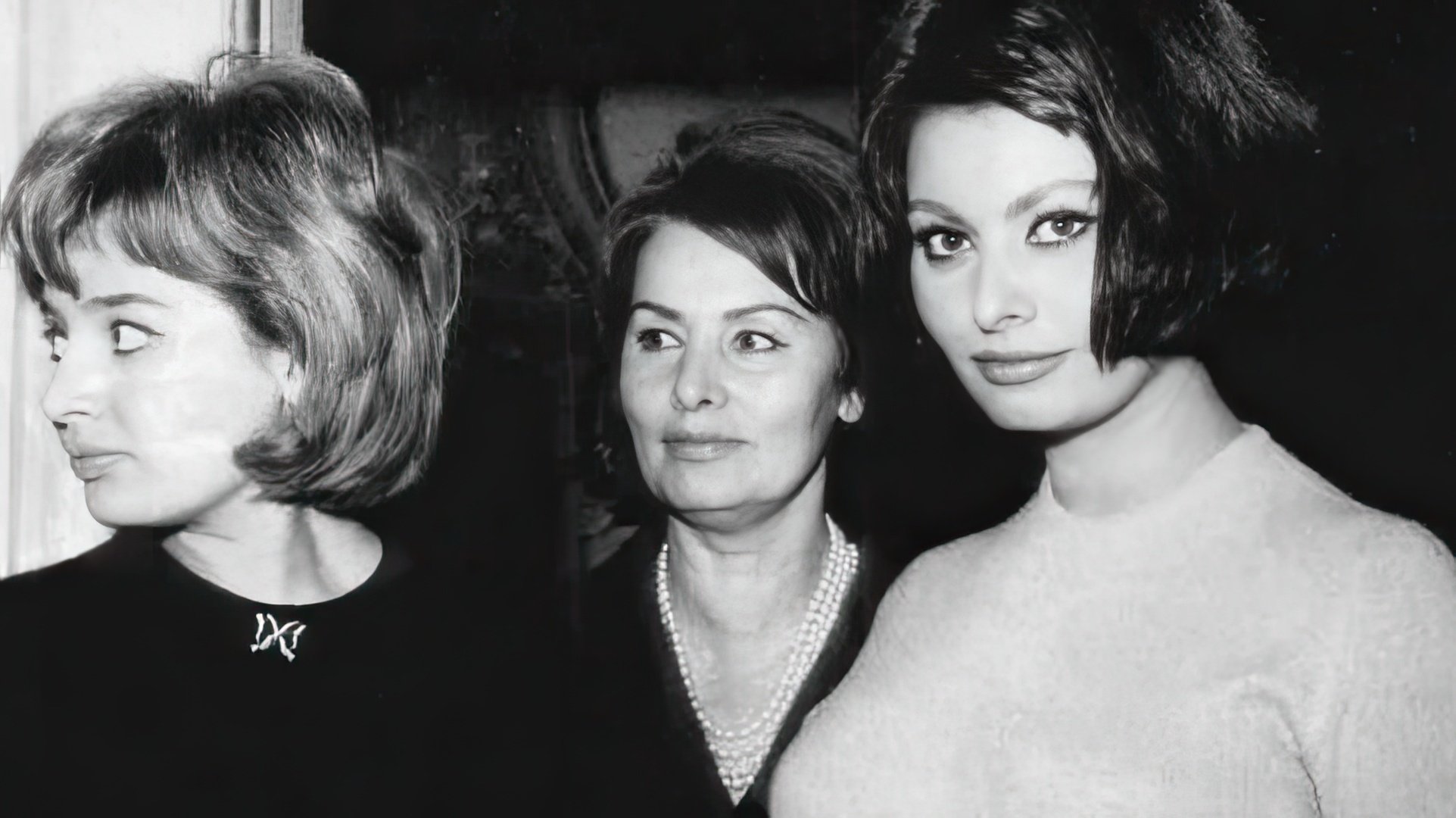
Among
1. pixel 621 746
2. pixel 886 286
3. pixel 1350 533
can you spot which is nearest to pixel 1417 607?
pixel 1350 533

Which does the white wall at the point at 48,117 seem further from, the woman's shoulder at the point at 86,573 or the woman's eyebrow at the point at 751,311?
the woman's eyebrow at the point at 751,311

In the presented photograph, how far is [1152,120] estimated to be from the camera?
148 cm

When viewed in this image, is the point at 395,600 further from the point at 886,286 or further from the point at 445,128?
the point at 886,286

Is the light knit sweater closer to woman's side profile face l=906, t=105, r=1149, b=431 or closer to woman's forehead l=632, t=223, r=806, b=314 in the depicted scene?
woman's side profile face l=906, t=105, r=1149, b=431

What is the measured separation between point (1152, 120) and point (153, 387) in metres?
1.32

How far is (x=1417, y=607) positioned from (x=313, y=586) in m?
1.41

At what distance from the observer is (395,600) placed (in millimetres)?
1689

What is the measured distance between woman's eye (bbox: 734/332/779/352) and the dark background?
0.15 metres

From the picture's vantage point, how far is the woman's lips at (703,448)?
1.62m

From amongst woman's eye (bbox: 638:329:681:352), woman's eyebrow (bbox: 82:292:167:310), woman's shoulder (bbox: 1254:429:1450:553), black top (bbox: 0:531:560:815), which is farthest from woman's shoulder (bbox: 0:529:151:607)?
woman's shoulder (bbox: 1254:429:1450:553)

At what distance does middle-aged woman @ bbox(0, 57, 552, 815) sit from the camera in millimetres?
1610

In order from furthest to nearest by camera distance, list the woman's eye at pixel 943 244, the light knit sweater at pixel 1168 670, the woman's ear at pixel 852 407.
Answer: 1. the woman's ear at pixel 852 407
2. the woman's eye at pixel 943 244
3. the light knit sweater at pixel 1168 670

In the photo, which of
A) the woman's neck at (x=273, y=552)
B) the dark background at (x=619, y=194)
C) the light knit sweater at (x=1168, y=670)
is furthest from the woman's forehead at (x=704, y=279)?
the woman's neck at (x=273, y=552)

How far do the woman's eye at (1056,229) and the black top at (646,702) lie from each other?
48cm
